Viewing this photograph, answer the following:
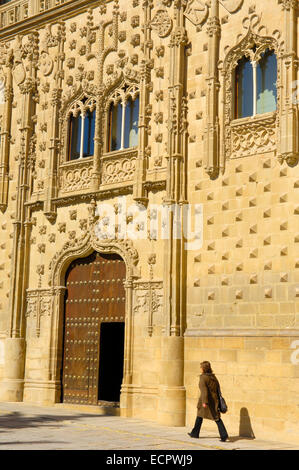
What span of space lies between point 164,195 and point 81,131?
407 cm

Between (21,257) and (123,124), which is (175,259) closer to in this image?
(123,124)

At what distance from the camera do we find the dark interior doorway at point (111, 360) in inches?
729

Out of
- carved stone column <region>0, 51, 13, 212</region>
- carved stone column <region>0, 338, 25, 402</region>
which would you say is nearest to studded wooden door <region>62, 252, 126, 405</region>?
carved stone column <region>0, 338, 25, 402</region>

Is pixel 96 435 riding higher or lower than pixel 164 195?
lower

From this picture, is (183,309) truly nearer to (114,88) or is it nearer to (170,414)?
(170,414)

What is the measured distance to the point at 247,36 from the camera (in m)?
16.2

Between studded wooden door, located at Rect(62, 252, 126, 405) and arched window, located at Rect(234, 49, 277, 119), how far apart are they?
523 cm

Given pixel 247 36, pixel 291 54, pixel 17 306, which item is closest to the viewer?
pixel 291 54

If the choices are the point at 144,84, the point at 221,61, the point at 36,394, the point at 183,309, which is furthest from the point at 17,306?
the point at 221,61

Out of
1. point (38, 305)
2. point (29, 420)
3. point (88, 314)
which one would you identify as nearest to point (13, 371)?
point (38, 305)

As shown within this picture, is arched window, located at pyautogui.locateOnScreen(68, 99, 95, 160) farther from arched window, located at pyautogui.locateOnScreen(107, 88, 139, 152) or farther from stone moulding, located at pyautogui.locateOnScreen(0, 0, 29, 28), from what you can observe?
stone moulding, located at pyautogui.locateOnScreen(0, 0, 29, 28)

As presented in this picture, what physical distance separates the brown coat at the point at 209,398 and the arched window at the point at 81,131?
842 centimetres

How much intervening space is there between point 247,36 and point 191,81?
1.82m

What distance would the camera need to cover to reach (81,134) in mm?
19953
